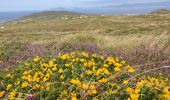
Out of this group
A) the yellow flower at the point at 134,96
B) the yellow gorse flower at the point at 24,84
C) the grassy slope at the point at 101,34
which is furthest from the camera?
the grassy slope at the point at 101,34

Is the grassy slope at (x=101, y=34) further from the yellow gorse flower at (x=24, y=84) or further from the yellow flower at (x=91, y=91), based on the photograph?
the yellow flower at (x=91, y=91)

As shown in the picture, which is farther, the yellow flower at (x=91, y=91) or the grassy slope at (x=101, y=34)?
the grassy slope at (x=101, y=34)

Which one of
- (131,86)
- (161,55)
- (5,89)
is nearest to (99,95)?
(131,86)

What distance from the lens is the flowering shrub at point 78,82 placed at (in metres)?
4.60

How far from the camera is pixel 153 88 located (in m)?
4.66

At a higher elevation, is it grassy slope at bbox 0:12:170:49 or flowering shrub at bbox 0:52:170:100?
flowering shrub at bbox 0:52:170:100

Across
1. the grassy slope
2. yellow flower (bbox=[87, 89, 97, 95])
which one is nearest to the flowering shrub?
yellow flower (bbox=[87, 89, 97, 95])

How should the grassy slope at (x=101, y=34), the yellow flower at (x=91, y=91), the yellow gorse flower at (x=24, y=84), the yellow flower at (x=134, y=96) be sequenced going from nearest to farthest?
the yellow flower at (x=134, y=96), the yellow flower at (x=91, y=91), the yellow gorse flower at (x=24, y=84), the grassy slope at (x=101, y=34)

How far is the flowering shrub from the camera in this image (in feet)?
15.1

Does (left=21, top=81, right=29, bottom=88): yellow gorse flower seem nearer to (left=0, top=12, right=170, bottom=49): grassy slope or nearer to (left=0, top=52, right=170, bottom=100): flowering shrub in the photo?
(left=0, top=52, right=170, bottom=100): flowering shrub

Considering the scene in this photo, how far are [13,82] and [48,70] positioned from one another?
22.4 inches

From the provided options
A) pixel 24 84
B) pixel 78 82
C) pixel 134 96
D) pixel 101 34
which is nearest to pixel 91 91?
pixel 78 82

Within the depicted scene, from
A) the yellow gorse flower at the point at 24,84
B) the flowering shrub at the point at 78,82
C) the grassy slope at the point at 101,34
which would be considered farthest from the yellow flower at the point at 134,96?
the grassy slope at the point at 101,34

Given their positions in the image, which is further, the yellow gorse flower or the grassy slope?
the grassy slope
